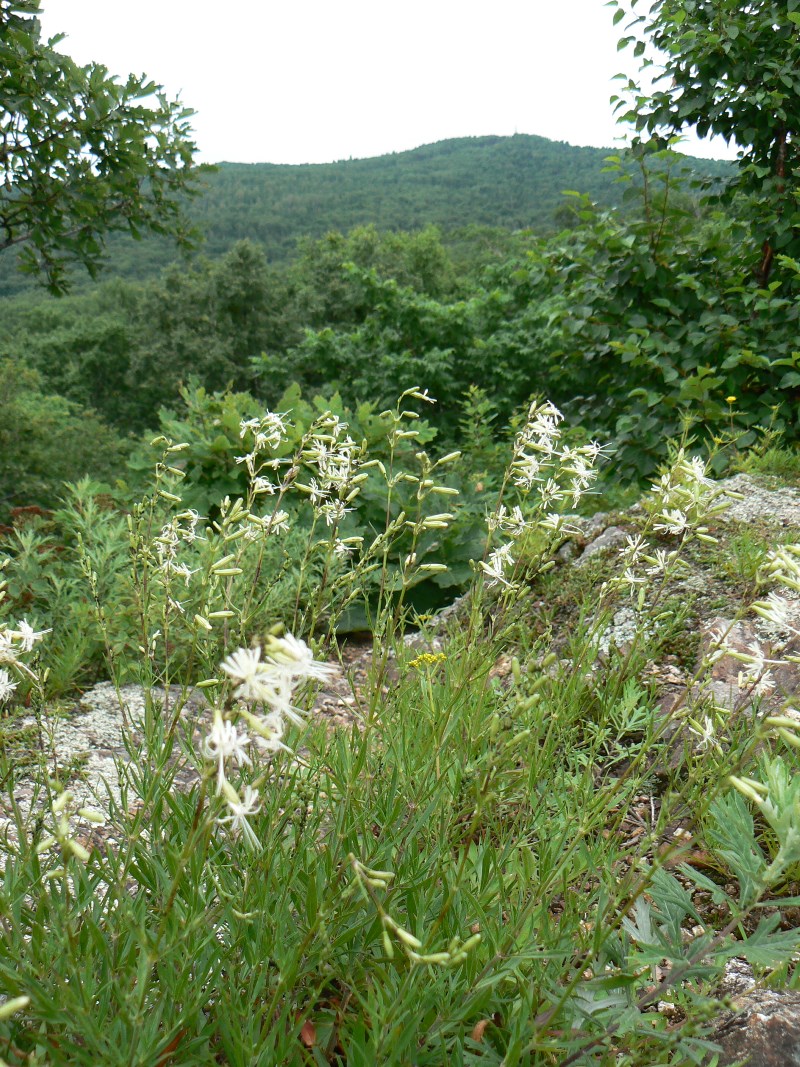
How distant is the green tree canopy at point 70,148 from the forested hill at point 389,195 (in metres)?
45.5

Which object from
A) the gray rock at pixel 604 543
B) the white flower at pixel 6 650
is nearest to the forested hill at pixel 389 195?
the gray rock at pixel 604 543

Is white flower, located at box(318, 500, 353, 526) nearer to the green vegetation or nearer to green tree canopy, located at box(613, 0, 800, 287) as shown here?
the green vegetation

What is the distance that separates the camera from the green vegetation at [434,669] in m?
1.32

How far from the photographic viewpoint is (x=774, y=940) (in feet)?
4.16

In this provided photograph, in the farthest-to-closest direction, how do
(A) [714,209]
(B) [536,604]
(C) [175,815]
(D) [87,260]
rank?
(A) [714,209] → (D) [87,260] → (B) [536,604] → (C) [175,815]

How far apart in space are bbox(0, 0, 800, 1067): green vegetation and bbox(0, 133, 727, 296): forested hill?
4474cm

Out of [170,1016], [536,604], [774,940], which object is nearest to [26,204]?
[536,604]

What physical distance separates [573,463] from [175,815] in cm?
150

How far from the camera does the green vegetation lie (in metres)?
1.32

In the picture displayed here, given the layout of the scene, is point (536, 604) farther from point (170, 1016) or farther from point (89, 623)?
point (170, 1016)

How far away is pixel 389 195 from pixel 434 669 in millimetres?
84703

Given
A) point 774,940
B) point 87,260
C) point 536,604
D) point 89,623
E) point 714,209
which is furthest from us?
point 714,209

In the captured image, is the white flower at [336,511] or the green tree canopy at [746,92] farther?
the green tree canopy at [746,92]

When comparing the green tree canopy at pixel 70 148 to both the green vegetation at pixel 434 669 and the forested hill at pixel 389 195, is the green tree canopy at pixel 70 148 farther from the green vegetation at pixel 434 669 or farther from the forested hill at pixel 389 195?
the forested hill at pixel 389 195
